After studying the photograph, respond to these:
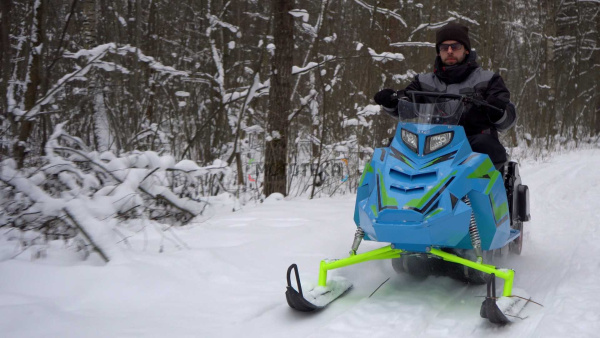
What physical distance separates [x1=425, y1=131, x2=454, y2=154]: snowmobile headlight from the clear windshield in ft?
0.52

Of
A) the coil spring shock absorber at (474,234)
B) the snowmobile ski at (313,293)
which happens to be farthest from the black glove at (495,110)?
the snowmobile ski at (313,293)

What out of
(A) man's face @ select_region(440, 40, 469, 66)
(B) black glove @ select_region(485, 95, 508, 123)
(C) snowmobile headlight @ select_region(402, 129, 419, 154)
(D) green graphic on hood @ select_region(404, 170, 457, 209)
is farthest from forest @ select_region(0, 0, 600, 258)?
(D) green graphic on hood @ select_region(404, 170, 457, 209)

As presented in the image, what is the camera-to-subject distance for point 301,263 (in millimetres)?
4305

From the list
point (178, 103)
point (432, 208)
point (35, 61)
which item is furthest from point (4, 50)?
point (178, 103)

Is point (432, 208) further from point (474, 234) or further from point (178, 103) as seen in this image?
point (178, 103)

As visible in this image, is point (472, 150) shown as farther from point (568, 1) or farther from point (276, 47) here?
point (568, 1)

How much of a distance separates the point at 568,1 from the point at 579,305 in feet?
64.5

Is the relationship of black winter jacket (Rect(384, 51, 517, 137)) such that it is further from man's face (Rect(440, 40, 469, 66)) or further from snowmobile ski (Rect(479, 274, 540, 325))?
snowmobile ski (Rect(479, 274, 540, 325))

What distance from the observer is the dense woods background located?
5.78 metres

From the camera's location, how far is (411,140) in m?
3.68

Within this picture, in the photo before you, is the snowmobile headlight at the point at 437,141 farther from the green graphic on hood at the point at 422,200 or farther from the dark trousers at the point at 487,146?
the dark trousers at the point at 487,146

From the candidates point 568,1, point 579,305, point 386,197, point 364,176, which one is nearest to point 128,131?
point 364,176

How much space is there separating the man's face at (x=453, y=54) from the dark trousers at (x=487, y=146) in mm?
673

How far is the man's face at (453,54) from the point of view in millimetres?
4246
